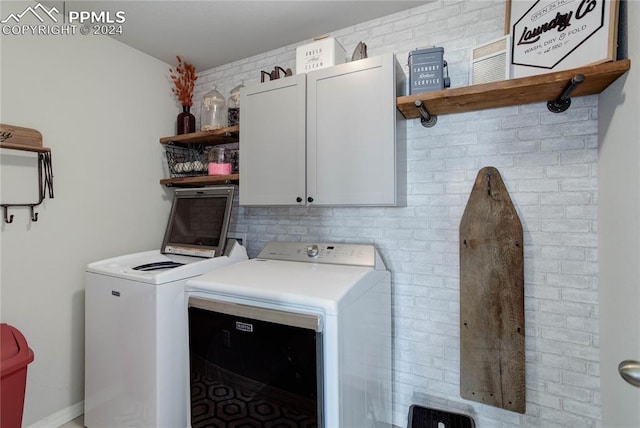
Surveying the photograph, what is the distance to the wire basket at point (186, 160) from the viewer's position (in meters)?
2.32

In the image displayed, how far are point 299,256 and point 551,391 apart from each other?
145cm

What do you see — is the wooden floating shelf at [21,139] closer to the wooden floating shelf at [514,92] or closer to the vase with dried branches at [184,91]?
the vase with dried branches at [184,91]

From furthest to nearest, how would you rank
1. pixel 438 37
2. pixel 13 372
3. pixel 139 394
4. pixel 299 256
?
pixel 299 256 → pixel 438 37 → pixel 139 394 → pixel 13 372

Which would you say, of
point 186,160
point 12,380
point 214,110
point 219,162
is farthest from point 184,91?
point 12,380

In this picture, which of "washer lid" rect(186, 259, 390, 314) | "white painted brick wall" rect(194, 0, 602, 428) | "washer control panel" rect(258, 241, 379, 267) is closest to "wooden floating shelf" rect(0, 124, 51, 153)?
"washer lid" rect(186, 259, 390, 314)

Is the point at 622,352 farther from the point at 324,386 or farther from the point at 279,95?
the point at 279,95

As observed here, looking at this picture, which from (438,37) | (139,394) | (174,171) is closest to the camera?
(139,394)

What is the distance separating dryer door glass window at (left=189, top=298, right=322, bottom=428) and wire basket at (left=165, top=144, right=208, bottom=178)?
118 cm

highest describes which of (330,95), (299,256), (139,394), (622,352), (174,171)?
(330,95)

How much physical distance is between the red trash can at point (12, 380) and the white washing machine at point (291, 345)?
2.39 feet

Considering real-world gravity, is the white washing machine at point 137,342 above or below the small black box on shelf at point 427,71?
below

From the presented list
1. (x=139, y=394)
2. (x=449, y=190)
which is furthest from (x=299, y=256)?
(x=139, y=394)

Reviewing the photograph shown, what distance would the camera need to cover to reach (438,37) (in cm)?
176

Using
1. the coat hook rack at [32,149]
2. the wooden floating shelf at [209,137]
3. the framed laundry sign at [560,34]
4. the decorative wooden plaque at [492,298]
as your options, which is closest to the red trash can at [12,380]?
the coat hook rack at [32,149]
